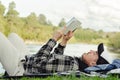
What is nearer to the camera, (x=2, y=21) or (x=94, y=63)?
(x=94, y=63)

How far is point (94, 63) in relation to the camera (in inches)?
203

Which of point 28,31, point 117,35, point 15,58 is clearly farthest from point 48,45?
point 28,31

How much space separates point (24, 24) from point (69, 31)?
16.0m

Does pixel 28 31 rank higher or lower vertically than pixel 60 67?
higher

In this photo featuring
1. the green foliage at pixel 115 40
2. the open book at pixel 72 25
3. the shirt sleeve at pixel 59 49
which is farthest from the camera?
the green foliage at pixel 115 40

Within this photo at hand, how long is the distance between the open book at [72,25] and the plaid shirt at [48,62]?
0.78 ft

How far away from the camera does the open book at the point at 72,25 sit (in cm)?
496

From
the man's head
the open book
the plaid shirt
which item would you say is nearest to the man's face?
the man's head

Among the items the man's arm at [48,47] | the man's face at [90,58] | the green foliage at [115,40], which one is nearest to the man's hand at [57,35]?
the man's arm at [48,47]

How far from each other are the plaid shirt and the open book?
236 millimetres

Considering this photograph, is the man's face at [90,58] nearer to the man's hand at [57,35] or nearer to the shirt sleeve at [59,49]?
the shirt sleeve at [59,49]

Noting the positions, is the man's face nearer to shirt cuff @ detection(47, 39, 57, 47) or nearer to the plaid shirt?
the plaid shirt

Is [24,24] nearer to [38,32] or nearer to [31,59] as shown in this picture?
[38,32]

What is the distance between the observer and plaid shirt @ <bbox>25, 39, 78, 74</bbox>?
4980mm
